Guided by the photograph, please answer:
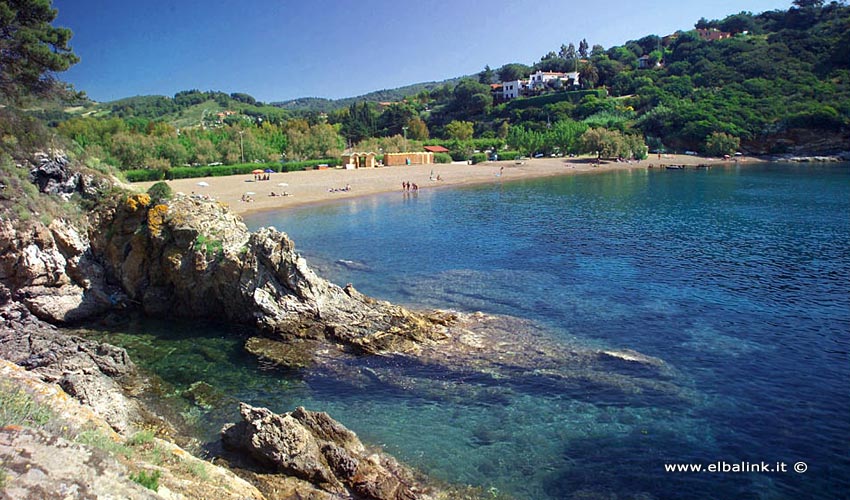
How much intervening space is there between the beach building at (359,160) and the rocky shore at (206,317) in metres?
73.1

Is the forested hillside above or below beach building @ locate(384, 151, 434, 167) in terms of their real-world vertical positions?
above

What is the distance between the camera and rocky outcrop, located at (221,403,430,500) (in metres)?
11.0

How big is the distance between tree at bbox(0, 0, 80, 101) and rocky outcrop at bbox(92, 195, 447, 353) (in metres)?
7.23

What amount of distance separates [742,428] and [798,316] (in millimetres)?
10764

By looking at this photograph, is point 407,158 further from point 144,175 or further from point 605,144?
point 144,175

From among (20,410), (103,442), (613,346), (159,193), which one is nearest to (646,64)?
(613,346)

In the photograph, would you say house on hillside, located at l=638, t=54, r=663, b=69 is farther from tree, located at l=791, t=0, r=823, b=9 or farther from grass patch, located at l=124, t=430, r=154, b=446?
grass patch, located at l=124, t=430, r=154, b=446

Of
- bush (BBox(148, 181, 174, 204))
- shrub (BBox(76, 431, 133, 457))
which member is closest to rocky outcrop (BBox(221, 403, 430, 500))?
shrub (BBox(76, 431, 133, 457))

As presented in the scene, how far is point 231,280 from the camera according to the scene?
811 inches

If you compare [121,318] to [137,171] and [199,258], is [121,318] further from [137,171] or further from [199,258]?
[137,171]

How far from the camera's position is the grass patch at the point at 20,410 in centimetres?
686

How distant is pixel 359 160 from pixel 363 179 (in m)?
19.2

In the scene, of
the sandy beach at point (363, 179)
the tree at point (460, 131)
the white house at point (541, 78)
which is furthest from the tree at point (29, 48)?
the white house at point (541, 78)

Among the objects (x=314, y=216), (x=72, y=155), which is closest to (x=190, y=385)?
(x=72, y=155)
